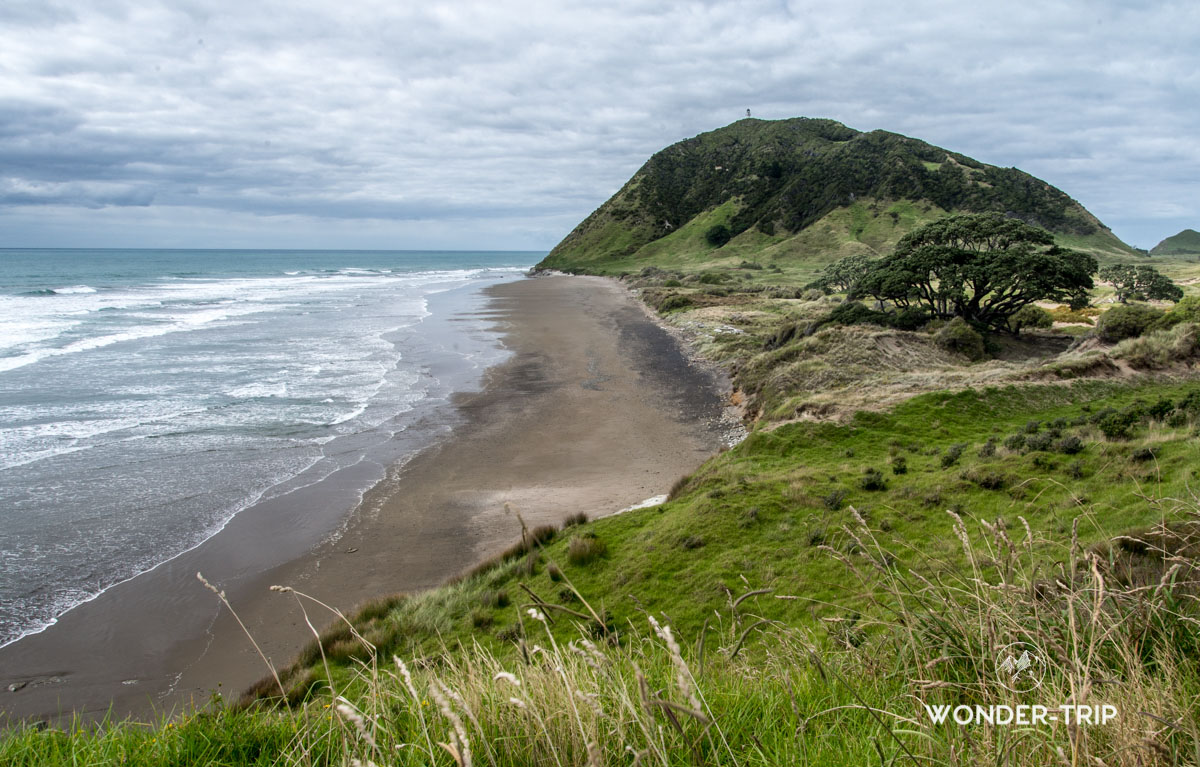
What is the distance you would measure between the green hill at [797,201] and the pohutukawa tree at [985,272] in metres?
54.5

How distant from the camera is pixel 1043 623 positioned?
3.18 meters

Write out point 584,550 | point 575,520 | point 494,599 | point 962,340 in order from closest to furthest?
point 494,599 → point 584,550 → point 575,520 → point 962,340

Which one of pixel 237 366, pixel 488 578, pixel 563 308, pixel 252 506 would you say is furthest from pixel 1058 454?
pixel 563 308

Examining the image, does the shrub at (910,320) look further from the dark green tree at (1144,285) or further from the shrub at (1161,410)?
the dark green tree at (1144,285)

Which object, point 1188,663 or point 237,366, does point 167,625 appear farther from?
point 237,366

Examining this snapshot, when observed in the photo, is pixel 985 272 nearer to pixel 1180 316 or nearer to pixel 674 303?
pixel 1180 316

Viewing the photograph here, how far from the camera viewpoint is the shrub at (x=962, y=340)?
26044 millimetres

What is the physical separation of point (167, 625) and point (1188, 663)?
1237 centimetres

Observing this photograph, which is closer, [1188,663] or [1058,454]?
[1188,663]

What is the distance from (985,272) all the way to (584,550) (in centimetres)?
2577

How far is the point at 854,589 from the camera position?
27.0ft

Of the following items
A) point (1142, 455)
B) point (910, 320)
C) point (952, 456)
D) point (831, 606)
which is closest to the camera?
point (831, 606)

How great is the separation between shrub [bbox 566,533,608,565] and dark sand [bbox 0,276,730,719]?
231cm

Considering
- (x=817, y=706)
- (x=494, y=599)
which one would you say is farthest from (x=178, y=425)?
(x=817, y=706)
